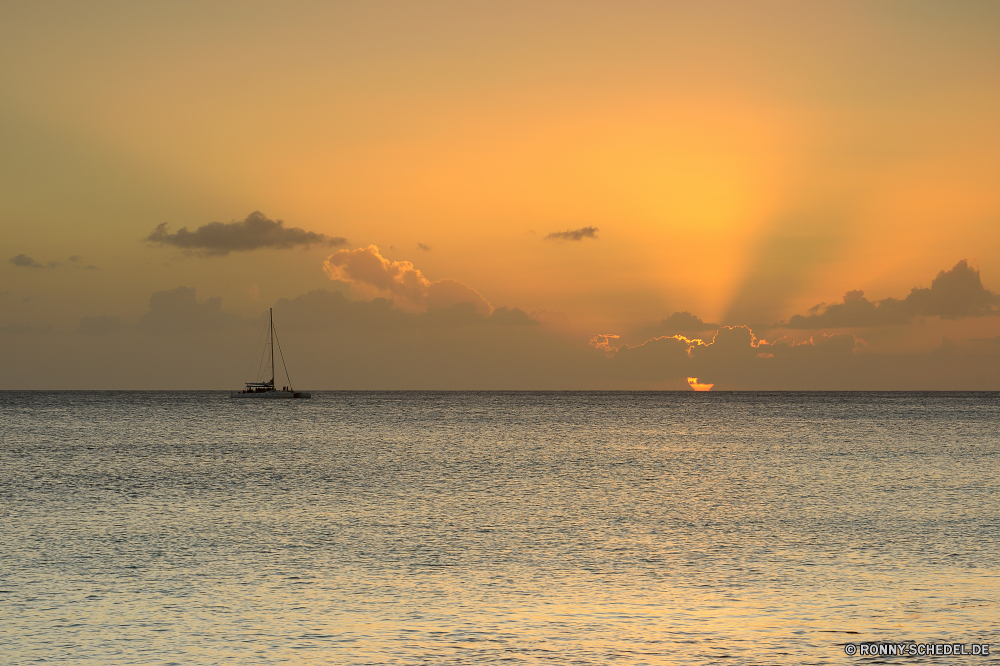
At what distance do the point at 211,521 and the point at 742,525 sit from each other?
22472 mm

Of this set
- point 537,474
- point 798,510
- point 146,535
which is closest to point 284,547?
point 146,535

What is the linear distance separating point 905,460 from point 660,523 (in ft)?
146

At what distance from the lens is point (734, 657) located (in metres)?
17.4

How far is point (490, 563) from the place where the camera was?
2770 centimetres

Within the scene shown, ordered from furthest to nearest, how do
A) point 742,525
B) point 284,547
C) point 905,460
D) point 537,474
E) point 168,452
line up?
point 168,452 → point 905,460 → point 537,474 → point 742,525 → point 284,547

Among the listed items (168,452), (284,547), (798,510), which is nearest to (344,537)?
(284,547)

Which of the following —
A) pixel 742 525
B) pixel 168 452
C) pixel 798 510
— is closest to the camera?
pixel 742 525

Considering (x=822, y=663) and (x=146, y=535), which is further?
(x=146, y=535)

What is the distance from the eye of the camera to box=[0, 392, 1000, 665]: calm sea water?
1888 centimetres

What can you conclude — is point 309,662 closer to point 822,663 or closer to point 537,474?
point 822,663

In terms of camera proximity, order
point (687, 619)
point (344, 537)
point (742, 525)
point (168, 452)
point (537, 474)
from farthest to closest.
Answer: point (168, 452) → point (537, 474) → point (742, 525) → point (344, 537) → point (687, 619)

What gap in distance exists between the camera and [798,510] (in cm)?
4194

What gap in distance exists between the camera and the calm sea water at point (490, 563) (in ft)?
61.9

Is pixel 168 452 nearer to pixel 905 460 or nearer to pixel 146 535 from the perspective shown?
pixel 146 535
